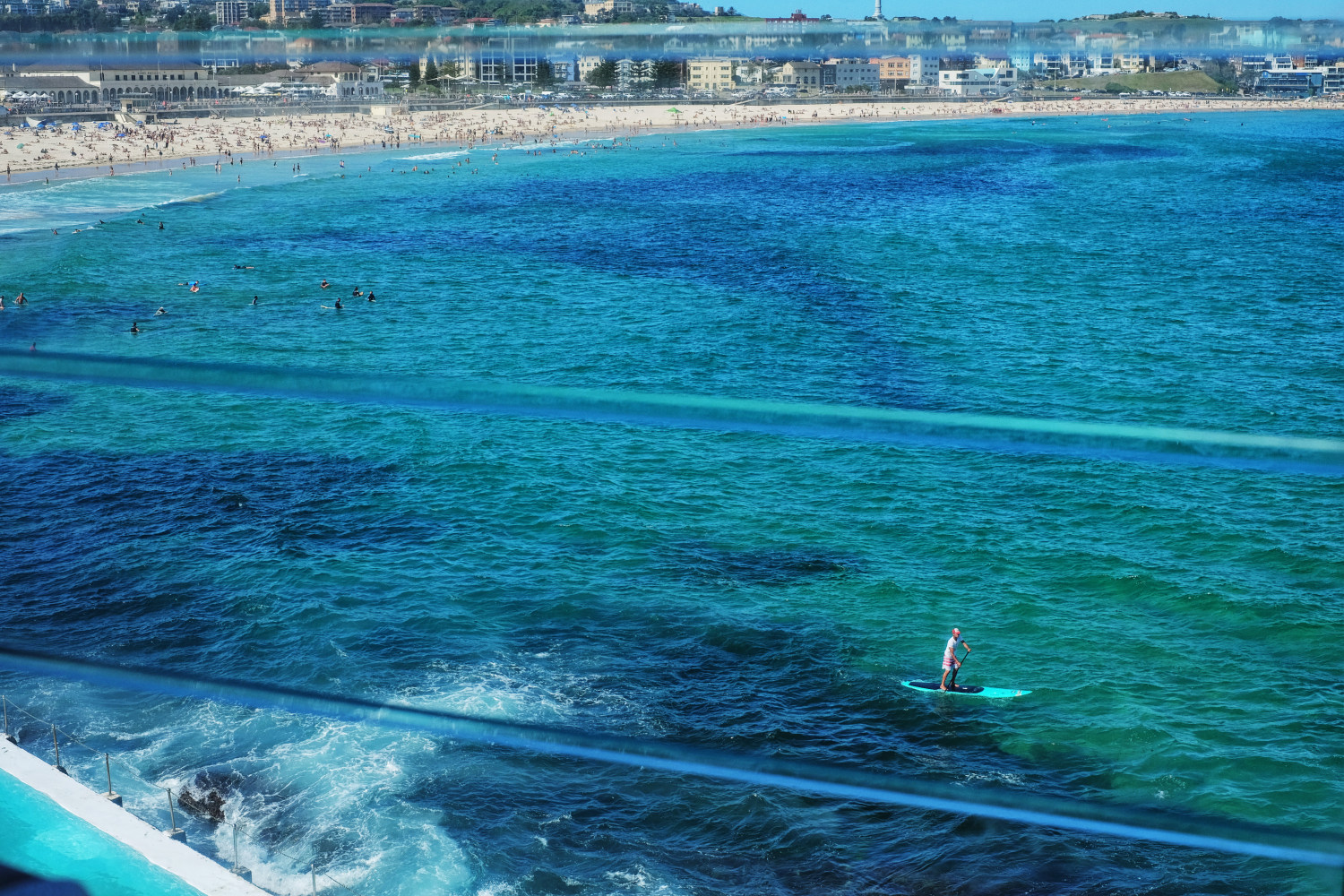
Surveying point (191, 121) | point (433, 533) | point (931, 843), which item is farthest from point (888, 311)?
point (191, 121)

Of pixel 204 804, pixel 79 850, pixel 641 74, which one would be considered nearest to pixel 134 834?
pixel 79 850

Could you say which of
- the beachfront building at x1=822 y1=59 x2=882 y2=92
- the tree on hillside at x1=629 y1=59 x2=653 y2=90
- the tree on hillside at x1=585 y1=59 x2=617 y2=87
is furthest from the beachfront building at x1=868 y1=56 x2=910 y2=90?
the tree on hillside at x1=585 y1=59 x2=617 y2=87

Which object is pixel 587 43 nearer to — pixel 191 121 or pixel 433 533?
pixel 191 121

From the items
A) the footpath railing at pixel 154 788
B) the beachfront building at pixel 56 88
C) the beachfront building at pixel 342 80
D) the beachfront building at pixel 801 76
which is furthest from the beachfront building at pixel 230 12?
the footpath railing at pixel 154 788

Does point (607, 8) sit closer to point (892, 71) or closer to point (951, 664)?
point (892, 71)

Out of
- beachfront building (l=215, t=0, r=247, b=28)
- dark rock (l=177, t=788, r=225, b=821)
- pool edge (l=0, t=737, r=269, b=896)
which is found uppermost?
beachfront building (l=215, t=0, r=247, b=28)

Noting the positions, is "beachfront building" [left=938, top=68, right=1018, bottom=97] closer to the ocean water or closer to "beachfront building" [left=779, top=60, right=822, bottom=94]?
"beachfront building" [left=779, top=60, right=822, bottom=94]
